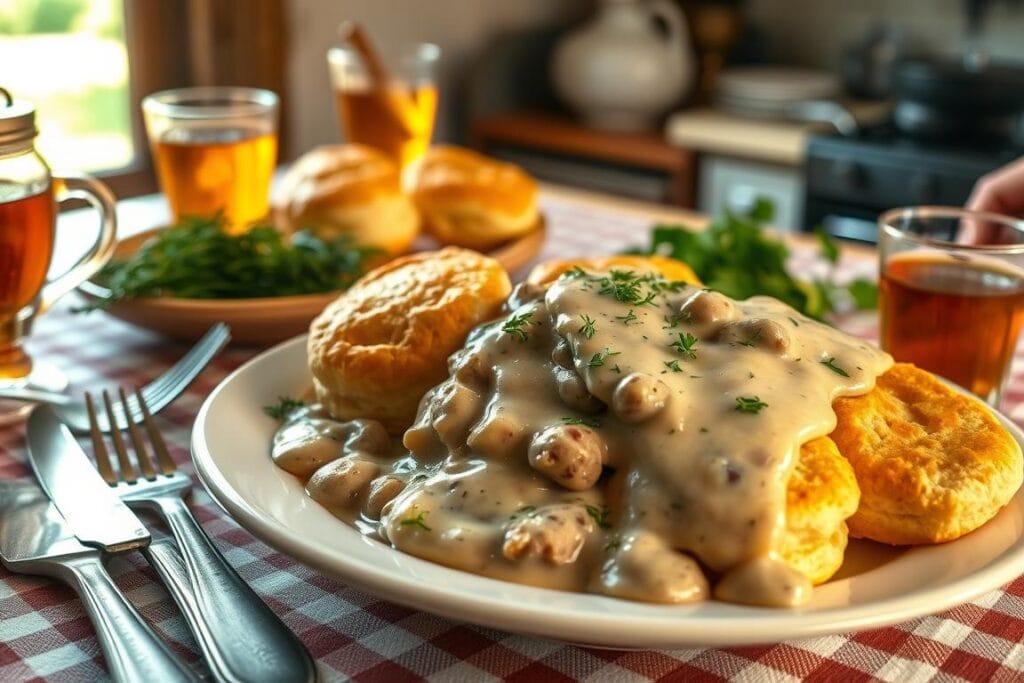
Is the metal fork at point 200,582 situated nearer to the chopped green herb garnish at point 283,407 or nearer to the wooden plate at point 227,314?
the chopped green herb garnish at point 283,407

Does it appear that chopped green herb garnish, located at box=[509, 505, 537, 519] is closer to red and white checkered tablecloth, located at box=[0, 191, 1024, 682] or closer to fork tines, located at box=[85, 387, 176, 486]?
red and white checkered tablecloth, located at box=[0, 191, 1024, 682]

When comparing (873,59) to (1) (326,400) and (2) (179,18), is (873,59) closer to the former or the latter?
(2) (179,18)

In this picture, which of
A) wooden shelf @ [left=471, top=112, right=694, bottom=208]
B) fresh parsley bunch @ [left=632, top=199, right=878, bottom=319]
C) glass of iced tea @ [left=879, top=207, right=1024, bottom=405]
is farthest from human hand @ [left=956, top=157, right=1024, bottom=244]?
wooden shelf @ [left=471, top=112, right=694, bottom=208]

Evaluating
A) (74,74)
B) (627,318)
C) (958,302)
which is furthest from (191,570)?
(74,74)

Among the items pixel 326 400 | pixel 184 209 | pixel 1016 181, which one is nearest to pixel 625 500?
pixel 326 400

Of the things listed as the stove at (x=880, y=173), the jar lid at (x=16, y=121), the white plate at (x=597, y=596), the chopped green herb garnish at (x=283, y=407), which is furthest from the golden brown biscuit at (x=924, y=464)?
the stove at (x=880, y=173)
